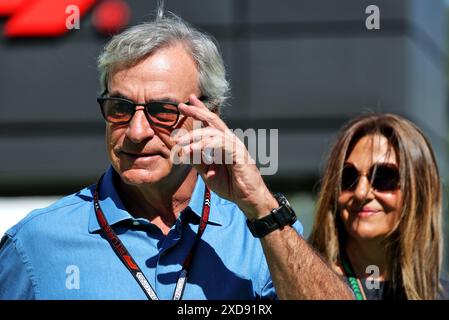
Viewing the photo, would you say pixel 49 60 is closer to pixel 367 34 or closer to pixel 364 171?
pixel 367 34

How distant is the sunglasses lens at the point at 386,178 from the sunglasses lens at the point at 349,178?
9 cm

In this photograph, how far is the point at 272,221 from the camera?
292 cm

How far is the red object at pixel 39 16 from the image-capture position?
9.79 meters

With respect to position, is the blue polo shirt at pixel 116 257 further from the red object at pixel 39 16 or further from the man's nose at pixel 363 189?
the red object at pixel 39 16

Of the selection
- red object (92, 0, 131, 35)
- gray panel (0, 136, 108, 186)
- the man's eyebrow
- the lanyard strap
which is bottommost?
gray panel (0, 136, 108, 186)

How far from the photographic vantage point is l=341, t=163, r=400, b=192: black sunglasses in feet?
13.8

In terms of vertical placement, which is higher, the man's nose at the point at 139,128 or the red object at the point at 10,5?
the red object at the point at 10,5

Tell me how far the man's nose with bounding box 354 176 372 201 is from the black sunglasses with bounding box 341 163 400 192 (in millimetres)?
23

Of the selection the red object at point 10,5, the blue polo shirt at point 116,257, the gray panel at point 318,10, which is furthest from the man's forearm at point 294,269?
the red object at point 10,5

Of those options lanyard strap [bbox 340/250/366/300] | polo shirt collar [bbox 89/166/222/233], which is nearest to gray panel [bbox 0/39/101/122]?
lanyard strap [bbox 340/250/366/300]

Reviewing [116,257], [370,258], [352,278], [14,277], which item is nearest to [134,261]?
[116,257]

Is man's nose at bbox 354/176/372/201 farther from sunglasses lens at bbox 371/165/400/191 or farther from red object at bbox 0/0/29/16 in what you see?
red object at bbox 0/0/29/16

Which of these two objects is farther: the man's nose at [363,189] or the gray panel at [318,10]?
the gray panel at [318,10]
